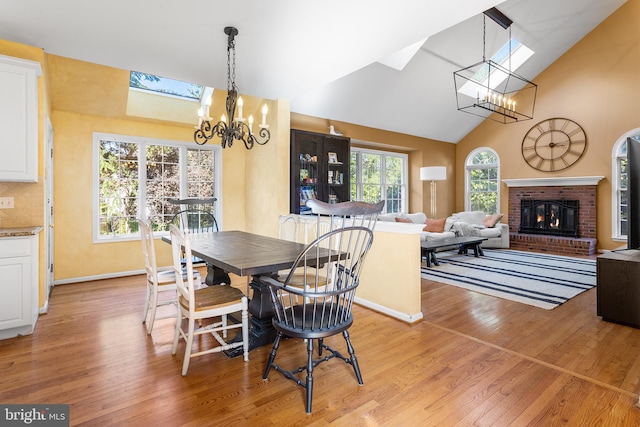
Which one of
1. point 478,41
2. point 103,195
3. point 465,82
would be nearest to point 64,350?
point 103,195

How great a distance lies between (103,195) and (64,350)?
2796 millimetres

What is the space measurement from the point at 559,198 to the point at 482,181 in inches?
70.2

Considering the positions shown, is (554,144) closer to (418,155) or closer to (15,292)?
(418,155)

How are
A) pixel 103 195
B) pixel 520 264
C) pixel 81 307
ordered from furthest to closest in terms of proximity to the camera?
pixel 520 264, pixel 103 195, pixel 81 307

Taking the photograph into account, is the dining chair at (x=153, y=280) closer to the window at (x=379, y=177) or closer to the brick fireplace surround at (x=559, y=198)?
the window at (x=379, y=177)

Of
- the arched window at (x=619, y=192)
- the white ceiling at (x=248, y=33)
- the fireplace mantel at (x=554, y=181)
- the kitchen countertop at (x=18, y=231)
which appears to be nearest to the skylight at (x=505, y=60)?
the white ceiling at (x=248, y=33)

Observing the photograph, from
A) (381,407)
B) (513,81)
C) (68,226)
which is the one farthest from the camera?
(513,81)

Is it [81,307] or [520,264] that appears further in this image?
[520,264]

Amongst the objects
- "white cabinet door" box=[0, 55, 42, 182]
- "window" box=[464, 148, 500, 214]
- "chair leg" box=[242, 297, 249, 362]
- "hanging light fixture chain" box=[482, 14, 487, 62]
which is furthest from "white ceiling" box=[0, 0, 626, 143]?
"window" box=[464, 148, 500, 214]

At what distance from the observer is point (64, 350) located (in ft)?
8.14

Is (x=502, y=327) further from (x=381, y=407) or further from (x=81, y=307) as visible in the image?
(x=81, y=307)

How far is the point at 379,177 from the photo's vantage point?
25.4 ft

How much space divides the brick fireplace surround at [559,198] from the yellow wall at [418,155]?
4.75ft

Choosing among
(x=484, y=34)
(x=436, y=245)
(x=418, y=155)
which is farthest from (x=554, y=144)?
(x=436, y=245)
